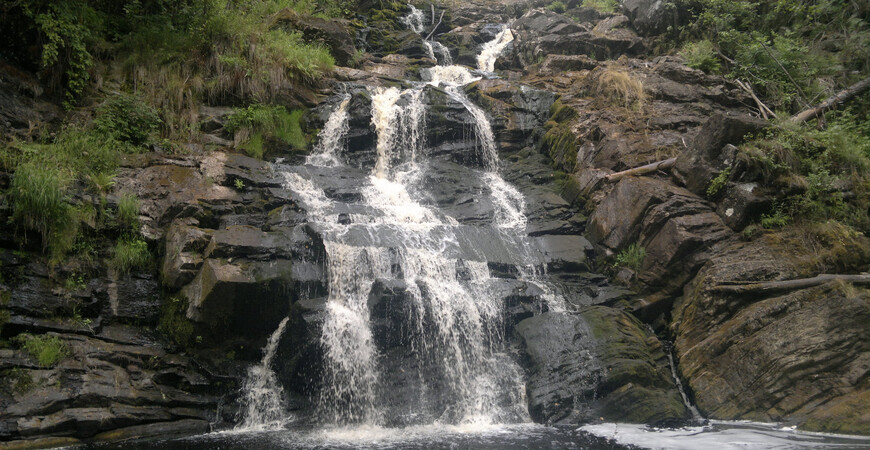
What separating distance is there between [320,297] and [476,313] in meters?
2.62

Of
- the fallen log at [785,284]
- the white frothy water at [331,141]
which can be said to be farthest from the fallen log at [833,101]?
the white frothy water at [331,141]

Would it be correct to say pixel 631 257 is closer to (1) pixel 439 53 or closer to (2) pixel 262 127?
(2) pixel 262 127

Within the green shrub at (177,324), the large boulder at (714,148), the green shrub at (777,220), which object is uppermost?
the large boulder at (714,148)

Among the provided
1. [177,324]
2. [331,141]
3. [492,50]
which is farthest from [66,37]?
[492,50]

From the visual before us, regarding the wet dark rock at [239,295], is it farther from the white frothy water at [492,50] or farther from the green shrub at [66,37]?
the white frothy water at [492,50]

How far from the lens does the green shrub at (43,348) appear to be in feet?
19.8

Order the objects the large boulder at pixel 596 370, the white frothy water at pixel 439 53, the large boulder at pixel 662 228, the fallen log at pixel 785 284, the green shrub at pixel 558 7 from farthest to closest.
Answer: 1. the green shrub at pixel 558 7
2. the white frothy water at pixel 439 53
3. the large boulder at pixel 662 228
4. the large boulder at pixel 596 370
5. the fallen log at pixel 785 284

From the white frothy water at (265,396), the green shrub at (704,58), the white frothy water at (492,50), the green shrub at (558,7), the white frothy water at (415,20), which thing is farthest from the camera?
the green shrub at (558,7)

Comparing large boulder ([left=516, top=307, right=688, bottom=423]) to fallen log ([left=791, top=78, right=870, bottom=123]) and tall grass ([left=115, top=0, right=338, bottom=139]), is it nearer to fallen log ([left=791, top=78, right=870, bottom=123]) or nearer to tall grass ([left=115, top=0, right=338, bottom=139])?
fallen log ([left=791, top=78, right=870, bottom=123])

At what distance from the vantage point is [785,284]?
21.9 feet

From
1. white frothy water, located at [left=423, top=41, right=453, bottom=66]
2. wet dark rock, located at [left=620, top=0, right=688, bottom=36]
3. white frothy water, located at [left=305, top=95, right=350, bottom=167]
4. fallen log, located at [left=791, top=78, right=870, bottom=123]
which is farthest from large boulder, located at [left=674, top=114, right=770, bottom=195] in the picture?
white frothy water, located at [left=423, top=41, right=453, bottom=66]

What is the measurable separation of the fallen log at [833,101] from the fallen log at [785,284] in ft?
15.1

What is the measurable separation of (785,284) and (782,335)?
0.80 metres

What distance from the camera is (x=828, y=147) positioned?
26.1ft
